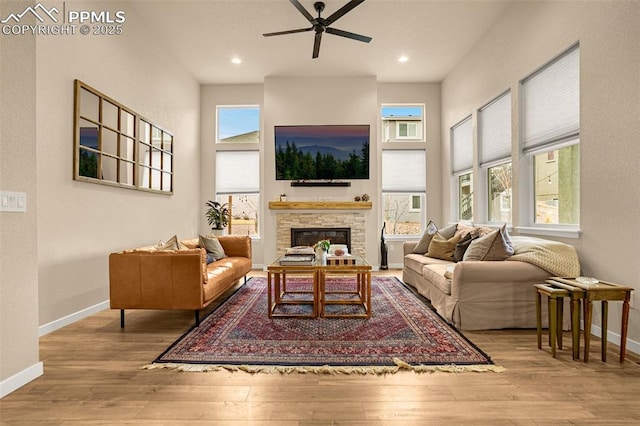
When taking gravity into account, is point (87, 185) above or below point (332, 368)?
above

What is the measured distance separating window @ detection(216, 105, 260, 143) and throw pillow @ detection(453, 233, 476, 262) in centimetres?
439

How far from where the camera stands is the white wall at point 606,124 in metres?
2.58

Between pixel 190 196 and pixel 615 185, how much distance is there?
5886 millimetres

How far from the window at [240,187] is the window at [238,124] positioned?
28cm

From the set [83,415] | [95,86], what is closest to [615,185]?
[83,415]

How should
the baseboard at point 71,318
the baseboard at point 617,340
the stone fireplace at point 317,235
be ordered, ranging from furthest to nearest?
the stone fireplace at point 317,235
the baseboard at point 71,318
the baseboard at point 617,340

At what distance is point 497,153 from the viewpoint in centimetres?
477

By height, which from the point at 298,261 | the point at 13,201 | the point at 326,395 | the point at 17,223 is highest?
the point at 13,201

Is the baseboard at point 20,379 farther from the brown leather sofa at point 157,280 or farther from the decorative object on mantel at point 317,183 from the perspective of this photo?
the decorative object on mantel at point 317,183

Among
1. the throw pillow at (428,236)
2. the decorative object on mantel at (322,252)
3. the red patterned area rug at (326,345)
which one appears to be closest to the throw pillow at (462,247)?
the throw pillow at (428,236)

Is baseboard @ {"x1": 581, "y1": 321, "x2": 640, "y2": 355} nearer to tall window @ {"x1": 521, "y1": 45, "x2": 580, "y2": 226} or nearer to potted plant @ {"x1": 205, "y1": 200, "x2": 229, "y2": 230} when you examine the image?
tall window @ {"x1": 521, "y1": 45, "x2": 580, "y2": 226}

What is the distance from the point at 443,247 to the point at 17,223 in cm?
406

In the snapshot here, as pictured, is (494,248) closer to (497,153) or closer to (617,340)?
(617,340)

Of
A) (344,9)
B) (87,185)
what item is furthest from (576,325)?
(87,185)
